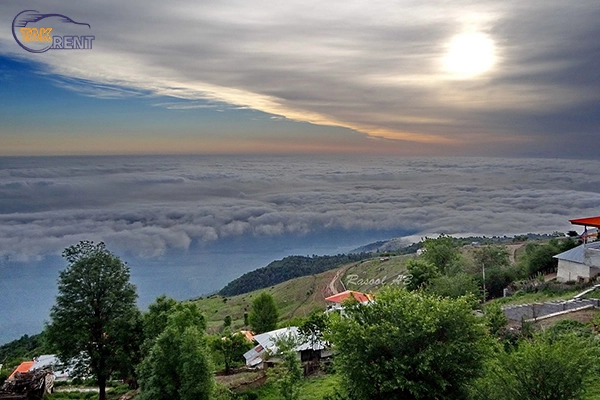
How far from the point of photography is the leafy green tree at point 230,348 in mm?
→ 32750

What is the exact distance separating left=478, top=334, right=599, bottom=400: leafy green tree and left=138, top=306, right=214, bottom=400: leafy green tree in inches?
442

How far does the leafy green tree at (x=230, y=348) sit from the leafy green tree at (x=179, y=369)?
39.9ft

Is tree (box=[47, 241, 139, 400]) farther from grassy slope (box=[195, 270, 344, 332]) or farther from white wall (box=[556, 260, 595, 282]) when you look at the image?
grassy slope (box=[195, 270, 344, 332])

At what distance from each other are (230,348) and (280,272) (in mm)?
109249

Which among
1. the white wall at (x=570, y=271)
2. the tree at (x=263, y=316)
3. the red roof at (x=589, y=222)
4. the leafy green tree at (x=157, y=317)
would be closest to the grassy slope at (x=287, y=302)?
the tree at (x=263, y=316)

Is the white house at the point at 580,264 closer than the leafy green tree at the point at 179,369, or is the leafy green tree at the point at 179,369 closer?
the leafy green tree at the point at 179,369

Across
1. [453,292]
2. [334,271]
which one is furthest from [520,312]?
[334,271]

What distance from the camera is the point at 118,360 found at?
2702 cm

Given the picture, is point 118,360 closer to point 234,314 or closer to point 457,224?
point 234,314

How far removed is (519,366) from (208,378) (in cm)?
1233

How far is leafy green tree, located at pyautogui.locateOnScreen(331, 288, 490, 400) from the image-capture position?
58.5ft

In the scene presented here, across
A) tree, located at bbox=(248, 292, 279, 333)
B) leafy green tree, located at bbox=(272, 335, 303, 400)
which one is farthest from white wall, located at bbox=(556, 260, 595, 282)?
leafy green tree, located at bbox=(272, 335, 303, 400)

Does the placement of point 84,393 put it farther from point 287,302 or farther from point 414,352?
point 287,302

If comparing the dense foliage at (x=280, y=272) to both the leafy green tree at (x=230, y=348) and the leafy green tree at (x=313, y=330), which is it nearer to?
the leafy green tree at (x=230, y=348)
